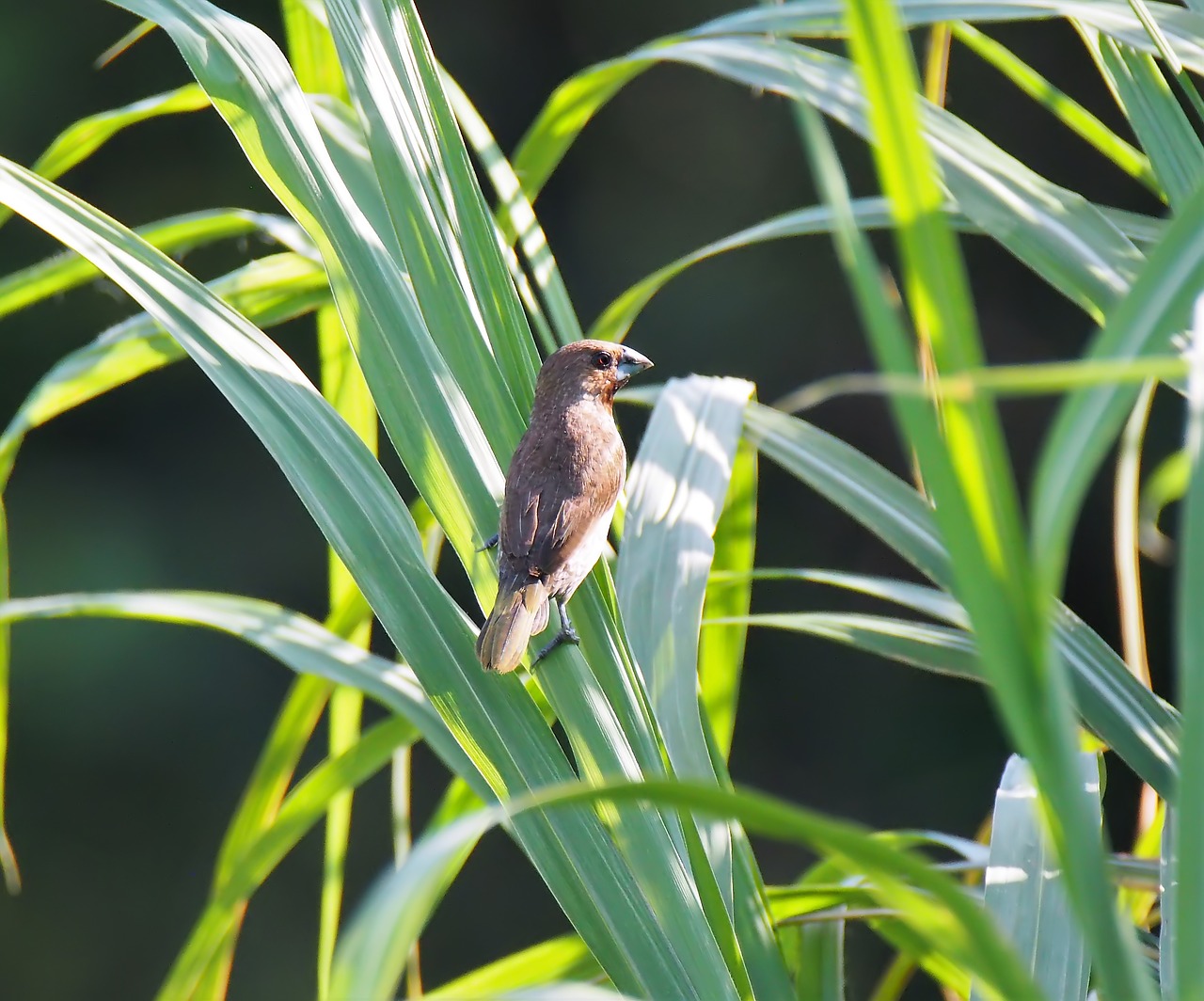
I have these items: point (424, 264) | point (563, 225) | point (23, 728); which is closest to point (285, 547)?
point (23, 728)

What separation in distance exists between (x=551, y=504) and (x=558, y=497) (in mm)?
18

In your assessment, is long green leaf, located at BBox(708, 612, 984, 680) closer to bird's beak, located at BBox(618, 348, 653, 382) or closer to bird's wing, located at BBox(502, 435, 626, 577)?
bird's wing, located at BBox(502, 435, 626, 577)

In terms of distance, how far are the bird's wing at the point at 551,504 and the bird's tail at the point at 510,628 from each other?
0.24 feet

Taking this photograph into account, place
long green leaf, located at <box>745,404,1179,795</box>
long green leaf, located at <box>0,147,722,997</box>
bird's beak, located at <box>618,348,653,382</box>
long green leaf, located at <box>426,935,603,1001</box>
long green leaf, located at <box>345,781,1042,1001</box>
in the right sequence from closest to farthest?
1. long green leaf, located at <box>345,781,1042,1001</box>
2. long green leaf, located at <box>0,147,722,997</box>
3. long green leaf, located at <box>745,404,1179,795</box>
4. long green leaf, located at <box>426,935,603,1001</box>
5. bird's beak, located at <box>618,348,653,382</box>

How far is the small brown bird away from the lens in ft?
2.44

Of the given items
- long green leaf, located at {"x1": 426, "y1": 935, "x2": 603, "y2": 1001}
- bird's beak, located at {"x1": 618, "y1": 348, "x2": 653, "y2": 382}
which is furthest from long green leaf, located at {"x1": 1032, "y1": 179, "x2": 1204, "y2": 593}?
bird's beak, located at {"x1": 618, "y1": 348, "x2": 653, "y2": 382}

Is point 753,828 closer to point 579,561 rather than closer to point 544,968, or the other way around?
point 579,561

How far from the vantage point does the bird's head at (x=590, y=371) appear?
1.15m

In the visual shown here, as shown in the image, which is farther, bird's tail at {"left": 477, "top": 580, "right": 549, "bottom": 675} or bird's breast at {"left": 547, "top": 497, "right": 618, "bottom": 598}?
bird's breast at {"left": 547, "top": 497, "right": 618, "bottom": 598}

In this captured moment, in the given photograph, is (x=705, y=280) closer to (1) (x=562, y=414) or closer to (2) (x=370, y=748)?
(1) (x=562, y=414)

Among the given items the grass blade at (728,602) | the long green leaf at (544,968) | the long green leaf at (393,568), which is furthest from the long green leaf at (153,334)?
the long green leaf at (544,968)

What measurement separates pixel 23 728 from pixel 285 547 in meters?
0.80

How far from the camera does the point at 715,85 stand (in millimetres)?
3234

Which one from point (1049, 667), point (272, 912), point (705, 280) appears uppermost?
point (705, 280)
